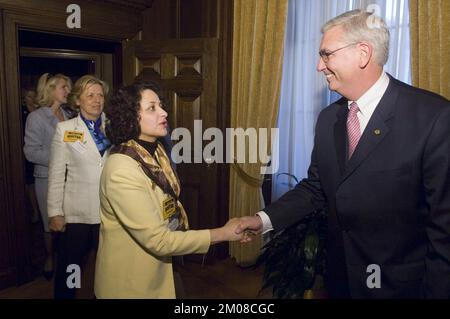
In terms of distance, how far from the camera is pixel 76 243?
2670 mm

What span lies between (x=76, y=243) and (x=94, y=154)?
1.87 ft

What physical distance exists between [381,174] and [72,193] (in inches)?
76.6

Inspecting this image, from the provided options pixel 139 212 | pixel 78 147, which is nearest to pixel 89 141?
pixel 78 147

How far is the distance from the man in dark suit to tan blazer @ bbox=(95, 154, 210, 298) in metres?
0.57

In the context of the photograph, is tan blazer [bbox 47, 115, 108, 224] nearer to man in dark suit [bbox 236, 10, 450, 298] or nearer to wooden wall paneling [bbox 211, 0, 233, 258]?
wooden wall paneling [bbox 211, 0, 233, 258]

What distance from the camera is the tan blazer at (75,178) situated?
267 cm

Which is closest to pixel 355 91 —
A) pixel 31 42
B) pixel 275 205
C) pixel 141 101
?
pixel 275 205

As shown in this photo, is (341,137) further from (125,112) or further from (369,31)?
(125,112)

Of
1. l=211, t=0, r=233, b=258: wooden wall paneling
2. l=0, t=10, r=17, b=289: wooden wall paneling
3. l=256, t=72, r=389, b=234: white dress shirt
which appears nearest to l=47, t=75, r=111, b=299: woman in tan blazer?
l=0, t=10, r=17, b=289: wooden wall paneling

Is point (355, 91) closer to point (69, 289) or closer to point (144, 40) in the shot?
point (69, 289)

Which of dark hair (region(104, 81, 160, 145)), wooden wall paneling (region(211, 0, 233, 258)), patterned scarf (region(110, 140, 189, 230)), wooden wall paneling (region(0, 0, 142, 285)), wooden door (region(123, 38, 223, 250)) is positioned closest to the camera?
patterned scarf (region(110, 140, 189, 230))

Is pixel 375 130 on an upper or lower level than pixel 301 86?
lower

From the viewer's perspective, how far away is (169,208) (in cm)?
181

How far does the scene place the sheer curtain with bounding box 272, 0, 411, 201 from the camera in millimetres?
3338
